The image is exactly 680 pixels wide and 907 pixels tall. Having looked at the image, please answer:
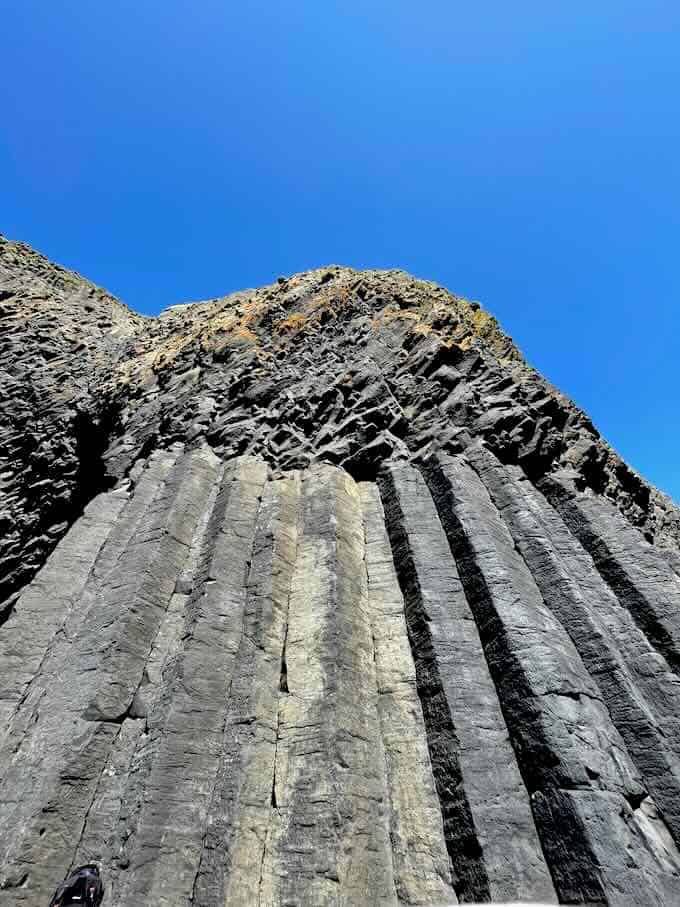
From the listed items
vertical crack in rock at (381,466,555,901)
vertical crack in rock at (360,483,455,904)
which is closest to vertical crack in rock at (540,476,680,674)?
vertical crack in rock at (381,466,555,901)

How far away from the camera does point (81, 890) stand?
408cm

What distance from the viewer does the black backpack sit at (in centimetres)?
403

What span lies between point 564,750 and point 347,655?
238 centimetres

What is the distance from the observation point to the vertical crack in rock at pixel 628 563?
686cm

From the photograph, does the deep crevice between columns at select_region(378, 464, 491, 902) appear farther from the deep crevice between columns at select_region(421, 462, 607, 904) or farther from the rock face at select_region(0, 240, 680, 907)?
the deep crevice between columns at select_region(421, 462, 607, 904)

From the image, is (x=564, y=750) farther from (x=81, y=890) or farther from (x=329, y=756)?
(x=81, y=890)

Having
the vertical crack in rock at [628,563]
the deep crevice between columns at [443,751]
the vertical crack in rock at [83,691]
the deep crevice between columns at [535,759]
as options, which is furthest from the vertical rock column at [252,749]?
the vertical crack in rock at [628,563]

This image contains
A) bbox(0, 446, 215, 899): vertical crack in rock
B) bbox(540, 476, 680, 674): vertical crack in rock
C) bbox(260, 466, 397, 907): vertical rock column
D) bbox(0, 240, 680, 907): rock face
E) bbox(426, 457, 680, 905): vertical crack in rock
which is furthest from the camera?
bbox(540, 476, 680, 674): vertical crack in rock

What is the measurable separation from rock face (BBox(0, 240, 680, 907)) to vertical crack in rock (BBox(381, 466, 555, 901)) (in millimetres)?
23

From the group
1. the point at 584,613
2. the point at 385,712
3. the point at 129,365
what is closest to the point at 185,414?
the point at 129,365

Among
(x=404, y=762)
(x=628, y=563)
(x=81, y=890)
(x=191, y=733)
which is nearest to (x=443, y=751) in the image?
(x=404, y=762)

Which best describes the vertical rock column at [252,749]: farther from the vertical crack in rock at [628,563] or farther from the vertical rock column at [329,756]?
the vertical crack in rock at [628,563]

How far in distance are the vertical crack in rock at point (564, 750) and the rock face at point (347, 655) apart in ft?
0.08

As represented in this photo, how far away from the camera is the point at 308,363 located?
1338cm
